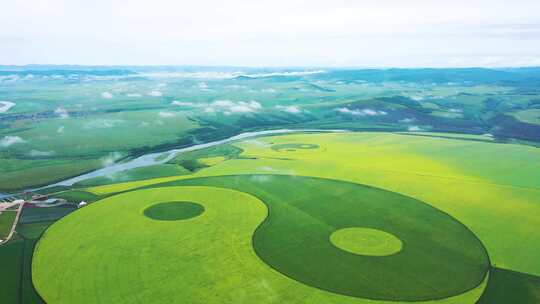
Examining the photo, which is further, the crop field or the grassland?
the grassland

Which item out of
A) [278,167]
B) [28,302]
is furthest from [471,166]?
[28,302]

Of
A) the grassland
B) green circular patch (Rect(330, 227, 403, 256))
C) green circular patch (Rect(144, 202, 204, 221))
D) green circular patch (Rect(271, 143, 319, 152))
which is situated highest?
green circular patch (Rect(330, 227, 403, 256))

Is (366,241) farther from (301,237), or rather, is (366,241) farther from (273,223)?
(273,223)

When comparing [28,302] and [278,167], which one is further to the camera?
[278,167]

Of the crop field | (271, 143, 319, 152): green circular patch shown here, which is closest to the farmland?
the crop field

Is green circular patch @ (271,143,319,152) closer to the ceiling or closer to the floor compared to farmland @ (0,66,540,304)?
closer to the floor

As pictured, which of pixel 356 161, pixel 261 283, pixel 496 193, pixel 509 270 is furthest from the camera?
pixel 356 161

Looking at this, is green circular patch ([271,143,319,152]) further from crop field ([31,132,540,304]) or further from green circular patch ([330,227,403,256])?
green circular patch ([330,227,403,256])

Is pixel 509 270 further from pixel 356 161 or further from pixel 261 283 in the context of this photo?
pixel 356 161
